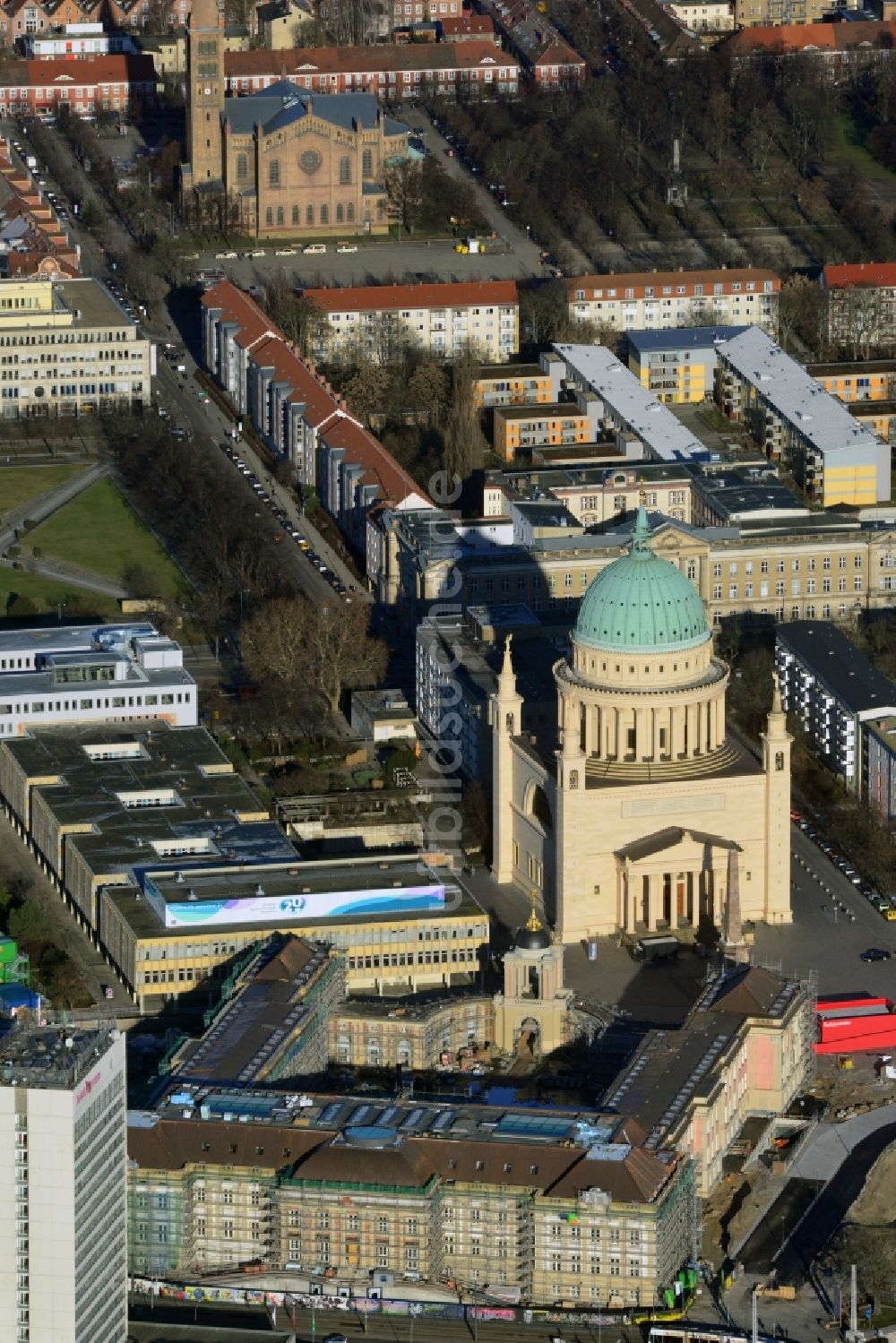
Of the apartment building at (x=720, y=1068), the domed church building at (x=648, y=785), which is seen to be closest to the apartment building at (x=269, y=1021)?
the apartment building at (x=720, y=1068)

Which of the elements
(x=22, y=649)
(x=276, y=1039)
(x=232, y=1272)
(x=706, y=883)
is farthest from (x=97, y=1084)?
(x=22, y=649)

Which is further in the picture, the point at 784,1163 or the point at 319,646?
the point at 319,646

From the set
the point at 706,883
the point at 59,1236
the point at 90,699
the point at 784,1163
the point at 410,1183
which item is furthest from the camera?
the point at 90,699

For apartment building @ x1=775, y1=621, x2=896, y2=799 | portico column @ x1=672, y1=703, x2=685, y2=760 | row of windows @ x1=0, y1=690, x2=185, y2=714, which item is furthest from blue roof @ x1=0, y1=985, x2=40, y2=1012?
apartment building @ x1=775, y1=621, x2=896, y2=799

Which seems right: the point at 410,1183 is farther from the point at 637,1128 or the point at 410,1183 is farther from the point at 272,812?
the point at 272,812

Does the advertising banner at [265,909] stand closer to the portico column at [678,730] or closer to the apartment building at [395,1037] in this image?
the apartment building at [395,1037]
